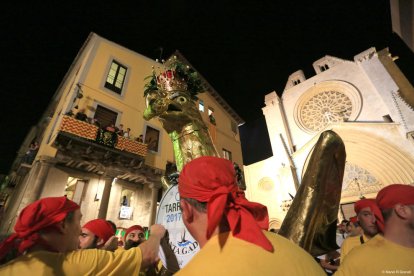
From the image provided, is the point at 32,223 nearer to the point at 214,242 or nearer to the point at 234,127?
the point at 214,242

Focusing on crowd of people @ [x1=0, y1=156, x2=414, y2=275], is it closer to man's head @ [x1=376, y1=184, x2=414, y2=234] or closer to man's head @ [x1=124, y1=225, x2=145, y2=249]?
man's head @ [x1=376, y1=184, x2=414, y2=234]

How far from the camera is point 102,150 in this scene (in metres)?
11.1

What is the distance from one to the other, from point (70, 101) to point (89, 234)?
11608 mm

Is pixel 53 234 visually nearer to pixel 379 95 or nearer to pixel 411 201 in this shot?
pixel 411 201

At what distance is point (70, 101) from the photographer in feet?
39.1

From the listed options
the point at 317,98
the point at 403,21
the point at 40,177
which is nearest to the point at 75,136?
the point at 40,177

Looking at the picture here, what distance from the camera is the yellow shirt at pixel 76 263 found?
148 cm

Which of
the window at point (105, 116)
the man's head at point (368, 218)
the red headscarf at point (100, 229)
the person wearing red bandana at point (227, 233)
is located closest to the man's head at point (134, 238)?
the red headscarf at point (100, 229)

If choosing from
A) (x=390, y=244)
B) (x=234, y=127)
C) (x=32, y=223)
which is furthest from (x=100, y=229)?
(x=234, y=127)

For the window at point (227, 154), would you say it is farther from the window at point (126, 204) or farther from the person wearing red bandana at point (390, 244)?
the person wearing red bandana at point (390, 244)

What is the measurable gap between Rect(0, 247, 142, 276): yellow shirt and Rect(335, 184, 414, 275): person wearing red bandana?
1590mm

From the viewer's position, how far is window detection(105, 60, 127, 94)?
14531 millimetres

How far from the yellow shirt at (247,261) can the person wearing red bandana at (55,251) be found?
3.60 ft

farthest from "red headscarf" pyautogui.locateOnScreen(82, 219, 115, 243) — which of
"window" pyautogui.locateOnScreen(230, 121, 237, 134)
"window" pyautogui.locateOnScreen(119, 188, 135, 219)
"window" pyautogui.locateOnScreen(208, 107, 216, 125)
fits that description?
"window" pyautogui.locateOnScreen(230, 121, 237, 134)
